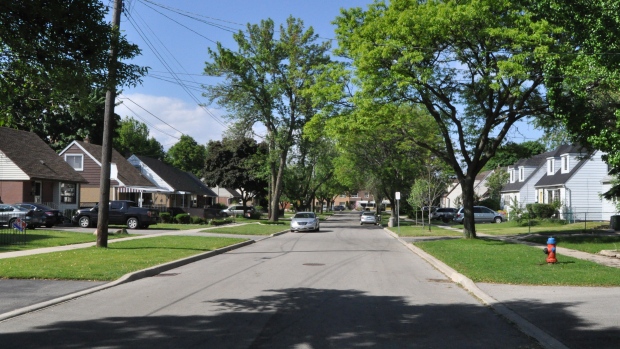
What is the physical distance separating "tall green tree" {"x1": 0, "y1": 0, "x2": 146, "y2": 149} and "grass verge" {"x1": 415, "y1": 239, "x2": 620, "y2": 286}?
9050mm

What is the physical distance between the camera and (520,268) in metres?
15.4

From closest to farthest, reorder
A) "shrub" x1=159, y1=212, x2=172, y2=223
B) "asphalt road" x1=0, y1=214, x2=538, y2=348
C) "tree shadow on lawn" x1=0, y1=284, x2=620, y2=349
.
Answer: "tree shadow on lawn" x1=0, y1=284, x2=620, y2=349, "asphalt road" x1=0, y1=214, x2=538, y2=348, "shrub" x1=159, y1=212, x2=172, y2=223

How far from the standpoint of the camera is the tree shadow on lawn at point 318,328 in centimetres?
748

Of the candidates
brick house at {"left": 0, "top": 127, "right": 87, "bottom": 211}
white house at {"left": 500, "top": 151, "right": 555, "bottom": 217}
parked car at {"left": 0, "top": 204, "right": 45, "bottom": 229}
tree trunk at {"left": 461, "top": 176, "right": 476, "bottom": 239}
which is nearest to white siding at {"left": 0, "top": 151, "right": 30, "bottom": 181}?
brick house at {"left": 0, "top": 127, "right": 87, "bottom": 211}

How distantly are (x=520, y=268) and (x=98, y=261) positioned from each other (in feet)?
36.2

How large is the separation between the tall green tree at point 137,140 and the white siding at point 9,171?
52.9 meters

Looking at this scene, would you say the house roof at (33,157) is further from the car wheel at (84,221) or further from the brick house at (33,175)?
the car wheel at (84,221)

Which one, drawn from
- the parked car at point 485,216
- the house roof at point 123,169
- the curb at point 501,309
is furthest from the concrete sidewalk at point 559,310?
the parked car at point 485,216

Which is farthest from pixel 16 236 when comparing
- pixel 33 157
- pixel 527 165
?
pixel 527 165

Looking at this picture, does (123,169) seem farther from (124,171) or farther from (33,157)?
(33,157)

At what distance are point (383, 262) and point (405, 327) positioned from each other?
400 inches

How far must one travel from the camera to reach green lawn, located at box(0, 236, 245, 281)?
13156 mm

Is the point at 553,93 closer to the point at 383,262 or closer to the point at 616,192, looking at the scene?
the point at 383,262

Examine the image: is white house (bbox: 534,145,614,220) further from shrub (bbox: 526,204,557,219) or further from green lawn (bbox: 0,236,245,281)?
green lawn (bbox: 0,236,245,281)
